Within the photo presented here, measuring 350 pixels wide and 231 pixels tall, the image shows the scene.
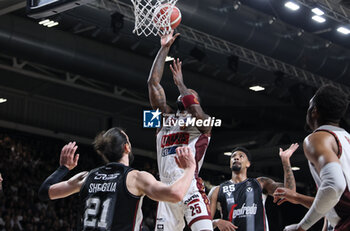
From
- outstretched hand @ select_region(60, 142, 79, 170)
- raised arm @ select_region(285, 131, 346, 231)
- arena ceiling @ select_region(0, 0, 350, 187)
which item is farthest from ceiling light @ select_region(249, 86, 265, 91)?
raised arm @ select_region(285, 131, 346, 231)

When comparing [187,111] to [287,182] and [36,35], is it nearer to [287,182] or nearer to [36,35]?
[287,182]

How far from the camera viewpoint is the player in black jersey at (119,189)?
4.27 meters

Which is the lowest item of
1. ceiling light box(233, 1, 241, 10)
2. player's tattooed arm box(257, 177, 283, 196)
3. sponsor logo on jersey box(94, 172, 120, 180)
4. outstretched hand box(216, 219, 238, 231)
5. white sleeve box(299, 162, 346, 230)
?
outstretched hand box(216, 219, 238, 231)

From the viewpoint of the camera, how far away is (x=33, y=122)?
21031 millimetres

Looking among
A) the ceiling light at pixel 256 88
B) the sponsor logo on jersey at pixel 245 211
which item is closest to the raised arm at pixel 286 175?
the sponsor logo on jersey at pixel 245 211

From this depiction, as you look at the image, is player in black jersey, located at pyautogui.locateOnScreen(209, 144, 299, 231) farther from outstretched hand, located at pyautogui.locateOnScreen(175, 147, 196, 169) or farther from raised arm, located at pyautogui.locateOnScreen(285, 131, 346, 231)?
raised arm, located at pyautogui.locateOnScreen(285, 131, 346, 231)

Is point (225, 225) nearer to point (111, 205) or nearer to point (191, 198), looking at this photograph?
point (191, 198)

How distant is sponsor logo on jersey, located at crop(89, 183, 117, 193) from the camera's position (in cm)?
453

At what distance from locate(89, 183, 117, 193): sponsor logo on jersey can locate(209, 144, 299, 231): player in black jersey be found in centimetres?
326

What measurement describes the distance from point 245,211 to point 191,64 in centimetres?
1079

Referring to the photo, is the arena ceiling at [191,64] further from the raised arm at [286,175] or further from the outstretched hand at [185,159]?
the outstretched hand at [185,159]

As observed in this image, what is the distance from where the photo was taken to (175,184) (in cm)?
424

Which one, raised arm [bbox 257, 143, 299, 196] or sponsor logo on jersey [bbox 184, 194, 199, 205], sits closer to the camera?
raised arm [bbox 257, 143, 299, 196]

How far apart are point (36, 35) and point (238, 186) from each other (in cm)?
780
